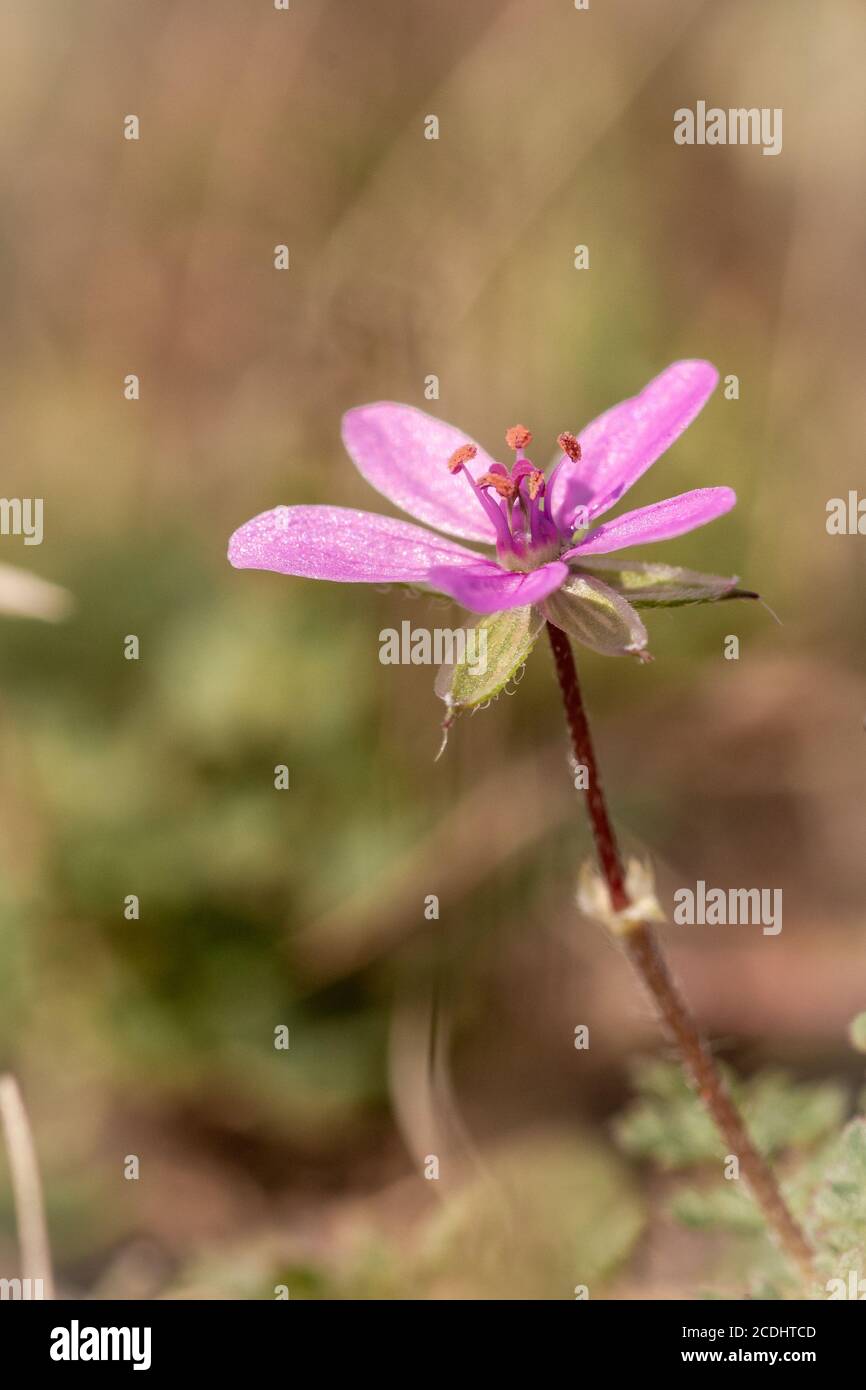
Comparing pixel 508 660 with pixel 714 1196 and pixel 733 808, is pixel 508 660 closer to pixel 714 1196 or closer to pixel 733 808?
pixel 714 1196

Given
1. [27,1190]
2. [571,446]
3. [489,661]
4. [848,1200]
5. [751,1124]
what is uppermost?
[571,446]

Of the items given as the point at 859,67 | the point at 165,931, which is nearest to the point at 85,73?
the point at 859,67

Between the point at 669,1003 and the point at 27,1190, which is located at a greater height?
the point at 669,1003

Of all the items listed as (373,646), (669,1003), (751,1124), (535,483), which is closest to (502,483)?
(535,483)

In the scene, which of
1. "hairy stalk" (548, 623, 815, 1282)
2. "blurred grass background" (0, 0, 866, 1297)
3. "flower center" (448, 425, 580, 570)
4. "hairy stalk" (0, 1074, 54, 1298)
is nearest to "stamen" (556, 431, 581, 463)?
"flower center" (448, 425, 580, 570)

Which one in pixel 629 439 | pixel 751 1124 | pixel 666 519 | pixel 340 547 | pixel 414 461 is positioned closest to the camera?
pixel 666 519

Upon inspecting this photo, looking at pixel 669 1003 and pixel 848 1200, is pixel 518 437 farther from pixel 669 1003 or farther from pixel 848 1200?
pixel 848 1200
